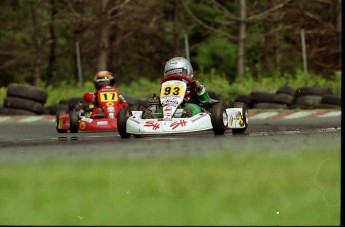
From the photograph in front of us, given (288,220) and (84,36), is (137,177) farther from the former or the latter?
(84,36)

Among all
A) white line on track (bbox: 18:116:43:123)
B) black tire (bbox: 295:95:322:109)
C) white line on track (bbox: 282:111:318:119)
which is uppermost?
black tire (bbox: 295:95:322:109)

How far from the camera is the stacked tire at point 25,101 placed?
1795 centimetres

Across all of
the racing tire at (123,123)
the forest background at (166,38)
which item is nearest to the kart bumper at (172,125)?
the racing tire at (123,123)

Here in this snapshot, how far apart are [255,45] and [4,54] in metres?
11.0

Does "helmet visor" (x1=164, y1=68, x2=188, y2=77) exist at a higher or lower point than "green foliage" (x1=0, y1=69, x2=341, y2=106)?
higher

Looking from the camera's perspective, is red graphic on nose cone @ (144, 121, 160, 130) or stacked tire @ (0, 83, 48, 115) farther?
stacked tire @ (0, 83, 48, 115)

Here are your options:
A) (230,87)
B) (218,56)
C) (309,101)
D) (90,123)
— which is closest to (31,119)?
(90,123)

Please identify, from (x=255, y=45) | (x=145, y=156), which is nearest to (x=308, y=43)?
(x=255, y=45)

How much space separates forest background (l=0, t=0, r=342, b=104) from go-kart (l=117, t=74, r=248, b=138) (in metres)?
16.7

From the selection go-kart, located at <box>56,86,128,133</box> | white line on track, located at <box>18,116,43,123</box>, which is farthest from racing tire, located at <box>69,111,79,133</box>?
white line on track, located at <box>18,116,43,123</box>

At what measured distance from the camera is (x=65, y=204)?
15.3 ft

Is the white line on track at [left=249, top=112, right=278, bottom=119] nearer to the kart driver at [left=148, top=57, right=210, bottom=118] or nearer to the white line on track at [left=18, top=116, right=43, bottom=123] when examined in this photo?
the white line on track at [left=18, top=116, right=43, bottom=123]

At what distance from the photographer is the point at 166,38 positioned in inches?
1582

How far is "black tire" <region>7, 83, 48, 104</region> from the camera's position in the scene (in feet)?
58.5
